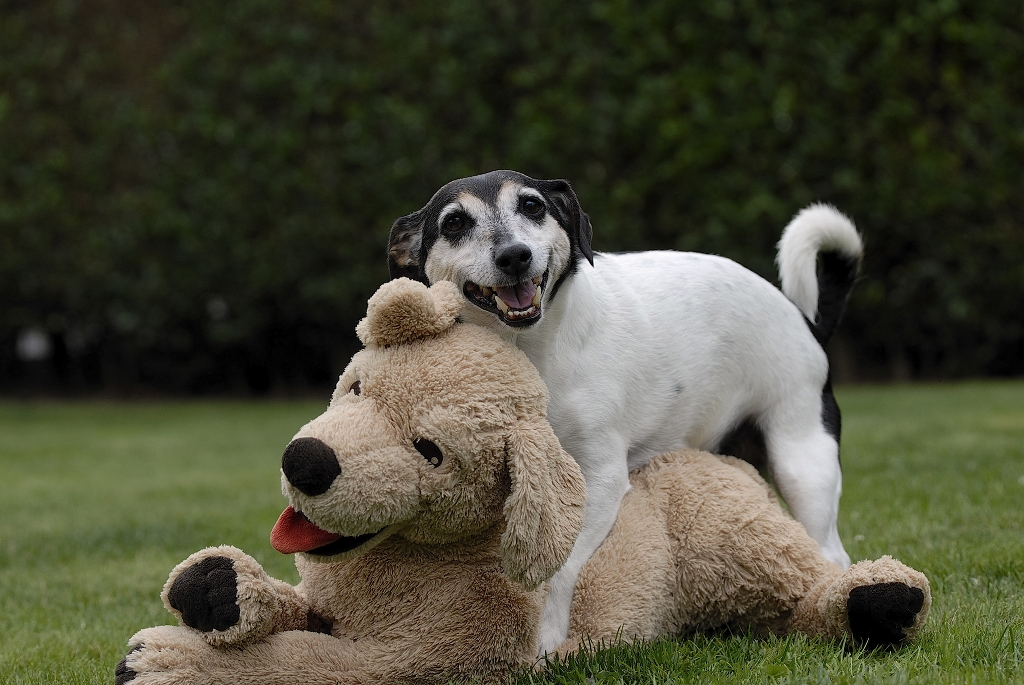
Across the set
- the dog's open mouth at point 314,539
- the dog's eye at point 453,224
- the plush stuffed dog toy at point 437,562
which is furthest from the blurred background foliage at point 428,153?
the dog's open mouth at point 314,539

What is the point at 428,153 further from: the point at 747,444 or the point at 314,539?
the point at 314,539

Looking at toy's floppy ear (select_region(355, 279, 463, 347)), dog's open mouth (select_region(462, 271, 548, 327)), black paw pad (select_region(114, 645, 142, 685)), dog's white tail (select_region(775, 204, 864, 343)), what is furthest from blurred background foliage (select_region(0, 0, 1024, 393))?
black paw pad (select_region(114, 645, 142, 685))

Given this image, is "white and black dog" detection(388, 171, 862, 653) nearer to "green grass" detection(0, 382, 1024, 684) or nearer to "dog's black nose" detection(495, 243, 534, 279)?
"dog's black nose" detection(495, 243, 534, 279)

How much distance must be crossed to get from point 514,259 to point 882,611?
1181 millimetres

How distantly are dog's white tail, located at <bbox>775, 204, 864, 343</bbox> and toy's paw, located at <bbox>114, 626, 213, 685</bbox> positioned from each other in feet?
7.50

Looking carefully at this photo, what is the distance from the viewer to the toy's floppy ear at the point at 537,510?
6.74 ft

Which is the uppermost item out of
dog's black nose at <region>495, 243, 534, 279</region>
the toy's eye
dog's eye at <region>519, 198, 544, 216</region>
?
dog's eye at <region>519, 198, 544, 216</region>

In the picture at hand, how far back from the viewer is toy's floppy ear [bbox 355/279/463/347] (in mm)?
2258

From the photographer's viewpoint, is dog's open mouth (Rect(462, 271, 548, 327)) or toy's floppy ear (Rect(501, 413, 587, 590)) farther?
dog's open mouth (Rect(462, 271, 548, 327))

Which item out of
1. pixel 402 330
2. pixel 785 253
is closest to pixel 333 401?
pixel 402 330

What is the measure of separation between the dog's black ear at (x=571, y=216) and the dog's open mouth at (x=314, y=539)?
1098 mm

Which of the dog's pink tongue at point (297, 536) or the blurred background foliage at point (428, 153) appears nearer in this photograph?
the dog's pink tongue at point (297, 536)

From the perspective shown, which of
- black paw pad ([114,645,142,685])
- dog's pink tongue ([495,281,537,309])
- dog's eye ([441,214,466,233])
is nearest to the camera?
black paw pad ([114,645,142,685])

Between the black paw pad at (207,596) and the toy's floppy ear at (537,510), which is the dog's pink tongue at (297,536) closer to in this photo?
the black paw pad at (207,596)
